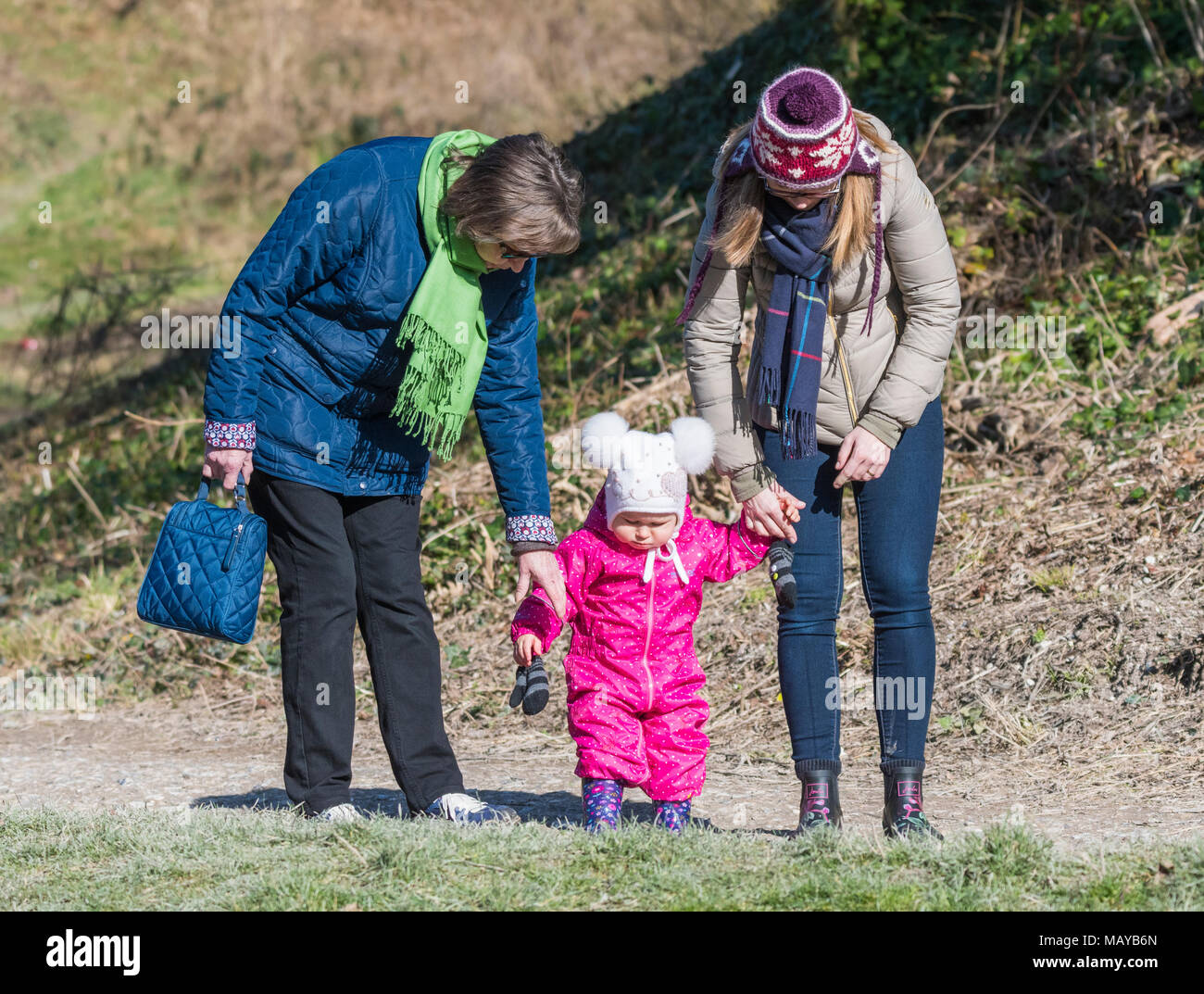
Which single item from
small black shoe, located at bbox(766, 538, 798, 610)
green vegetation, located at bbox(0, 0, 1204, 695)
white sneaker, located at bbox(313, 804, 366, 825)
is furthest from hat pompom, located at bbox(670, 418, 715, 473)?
green vegetation, located at bbox(0, 0, 1204, 695)

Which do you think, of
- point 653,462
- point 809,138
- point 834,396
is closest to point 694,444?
point 653,462

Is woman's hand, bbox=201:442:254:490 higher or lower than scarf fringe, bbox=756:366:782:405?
lower

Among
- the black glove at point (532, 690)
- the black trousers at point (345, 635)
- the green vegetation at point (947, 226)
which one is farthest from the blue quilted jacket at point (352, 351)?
the green vegetation at point (947, 226)

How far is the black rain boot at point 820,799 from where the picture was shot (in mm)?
3725

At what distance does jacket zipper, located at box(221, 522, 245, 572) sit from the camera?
12.6ft

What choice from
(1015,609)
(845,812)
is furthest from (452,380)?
(1015,609)

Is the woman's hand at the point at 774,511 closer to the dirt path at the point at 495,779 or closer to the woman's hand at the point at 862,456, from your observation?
the woman's hand at the point at 862,456

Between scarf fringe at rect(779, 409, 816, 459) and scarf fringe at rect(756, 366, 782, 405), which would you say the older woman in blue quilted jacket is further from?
scarf fringe at rect(779, 409, 816, 459)

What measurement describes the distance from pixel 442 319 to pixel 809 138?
3.50 feet

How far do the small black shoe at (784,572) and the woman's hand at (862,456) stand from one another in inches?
9.9

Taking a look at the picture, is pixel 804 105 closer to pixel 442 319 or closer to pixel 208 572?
pixel 442 319

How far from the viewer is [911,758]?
371 centimetres

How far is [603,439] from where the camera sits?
389cm

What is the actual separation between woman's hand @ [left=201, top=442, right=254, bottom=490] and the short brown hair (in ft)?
2.78
